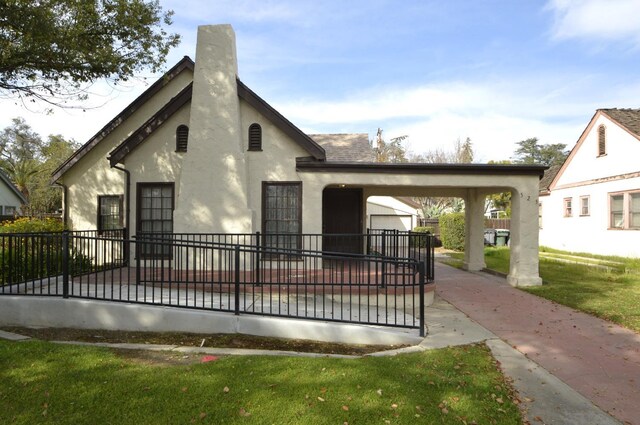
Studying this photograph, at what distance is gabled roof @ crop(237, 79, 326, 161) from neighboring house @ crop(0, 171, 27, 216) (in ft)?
97.8

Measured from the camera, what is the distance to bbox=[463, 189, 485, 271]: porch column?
13.5 metres

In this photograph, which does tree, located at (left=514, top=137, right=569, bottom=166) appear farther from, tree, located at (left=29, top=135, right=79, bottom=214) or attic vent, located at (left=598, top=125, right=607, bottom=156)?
tree, located at (left=29, top=135, right=79, bottom=214)

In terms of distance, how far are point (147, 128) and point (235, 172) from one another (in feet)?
9.12

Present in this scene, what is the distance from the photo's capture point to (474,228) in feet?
45.2

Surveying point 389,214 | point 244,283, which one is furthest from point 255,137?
point 389,214

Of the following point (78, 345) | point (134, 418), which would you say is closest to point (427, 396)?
point (134, 418)

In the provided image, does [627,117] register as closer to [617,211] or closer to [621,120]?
[621,120]

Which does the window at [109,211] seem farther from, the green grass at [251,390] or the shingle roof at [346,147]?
the green grass at [251,390]

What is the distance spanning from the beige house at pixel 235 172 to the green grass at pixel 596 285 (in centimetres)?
112

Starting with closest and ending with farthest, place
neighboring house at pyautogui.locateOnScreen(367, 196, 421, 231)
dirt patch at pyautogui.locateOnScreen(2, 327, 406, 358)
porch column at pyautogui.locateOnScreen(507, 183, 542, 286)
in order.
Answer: dirt patch at pyautogui.locateOnScreen(2, 327, 406, 358) < porch column at pyautogui.locateOnScreen(507, 183, 542, 286) < neighboring house at pyautogui.locateOnScreen(367, 196, 421, 231)

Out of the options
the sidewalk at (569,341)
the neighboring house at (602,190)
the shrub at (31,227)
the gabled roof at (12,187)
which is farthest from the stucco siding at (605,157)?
the gabled roof at (12,187)

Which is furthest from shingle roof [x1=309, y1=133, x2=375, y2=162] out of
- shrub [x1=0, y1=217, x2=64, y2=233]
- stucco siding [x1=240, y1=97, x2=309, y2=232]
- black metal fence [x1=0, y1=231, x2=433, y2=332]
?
shrub [x1=0, y1=217, x2=64, y2=233]

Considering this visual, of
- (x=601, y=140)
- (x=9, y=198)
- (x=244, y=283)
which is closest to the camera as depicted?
(x=244, y=283)

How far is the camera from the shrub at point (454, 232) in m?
23.2
